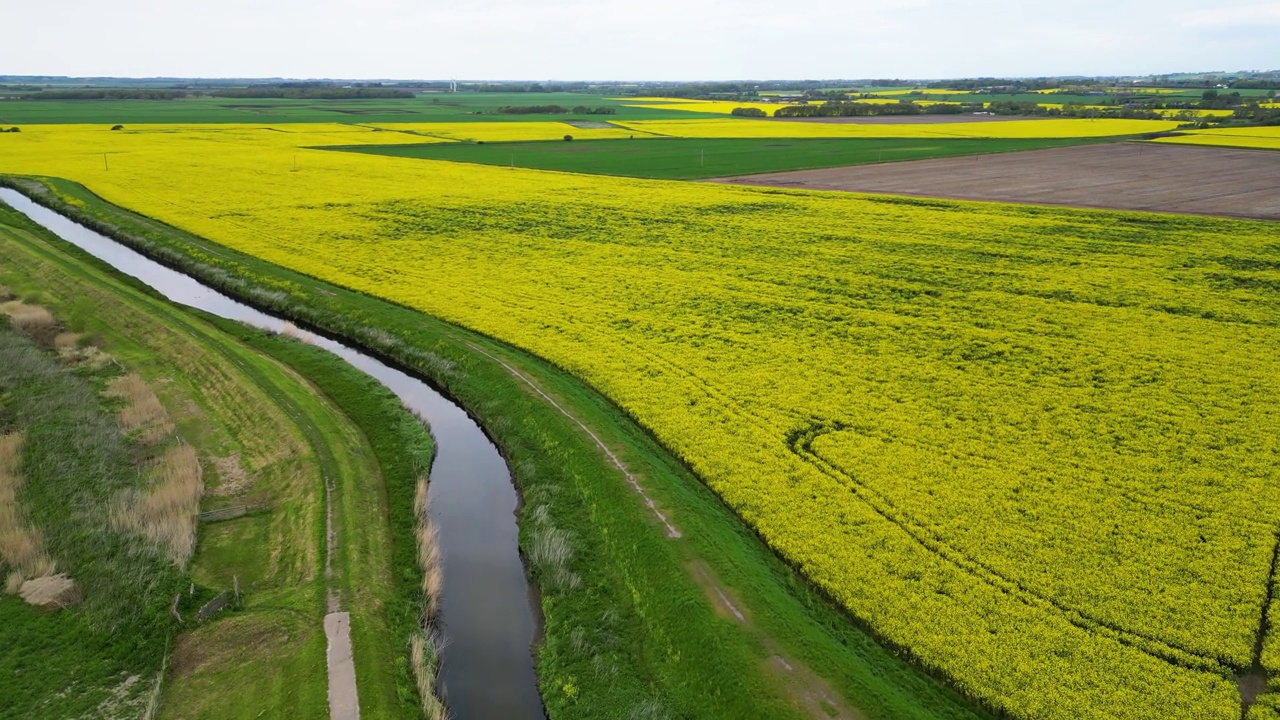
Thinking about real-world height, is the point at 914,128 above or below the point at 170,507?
above

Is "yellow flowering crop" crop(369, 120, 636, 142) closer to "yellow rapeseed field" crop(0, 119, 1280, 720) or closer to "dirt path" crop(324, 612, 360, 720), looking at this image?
"yellow rapeseed field" crop(0, 119, 1280, 720)

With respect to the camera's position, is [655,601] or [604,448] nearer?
[655,601]

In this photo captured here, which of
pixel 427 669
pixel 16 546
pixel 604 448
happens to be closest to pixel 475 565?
pixel 427 669

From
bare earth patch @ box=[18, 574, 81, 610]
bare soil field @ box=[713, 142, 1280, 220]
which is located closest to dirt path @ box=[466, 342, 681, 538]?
bare earth patch @ box=[18, 574, 81, 610]

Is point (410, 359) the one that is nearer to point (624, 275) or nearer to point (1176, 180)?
point (624, 275)

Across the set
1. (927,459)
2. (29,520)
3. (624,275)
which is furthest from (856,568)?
(624,275)

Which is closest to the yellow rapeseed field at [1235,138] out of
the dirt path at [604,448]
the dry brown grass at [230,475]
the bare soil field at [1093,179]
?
the bare soil field at [1093,179]

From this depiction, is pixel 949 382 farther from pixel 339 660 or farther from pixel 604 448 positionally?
pixel 339 660
